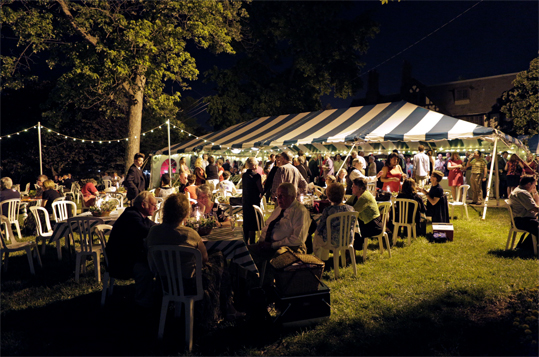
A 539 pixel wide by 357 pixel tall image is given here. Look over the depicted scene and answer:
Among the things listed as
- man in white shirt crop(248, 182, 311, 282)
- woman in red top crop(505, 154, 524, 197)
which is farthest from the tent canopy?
man in white shirt crop(248, 182, 311, 282)

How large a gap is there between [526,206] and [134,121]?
429 inches

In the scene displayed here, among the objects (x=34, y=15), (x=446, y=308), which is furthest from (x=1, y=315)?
(x=34, y=15)

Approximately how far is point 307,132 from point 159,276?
8.24m

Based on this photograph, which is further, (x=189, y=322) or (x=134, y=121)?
(x=134, y=121)

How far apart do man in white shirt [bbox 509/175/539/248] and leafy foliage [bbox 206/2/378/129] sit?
15012 mm

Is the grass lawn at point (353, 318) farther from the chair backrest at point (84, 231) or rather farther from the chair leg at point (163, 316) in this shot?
the chair backrest at point (84, 231)

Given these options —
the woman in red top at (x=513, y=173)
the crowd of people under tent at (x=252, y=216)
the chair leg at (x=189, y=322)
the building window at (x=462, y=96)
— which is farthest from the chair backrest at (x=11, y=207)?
the building window at (x=462, y=96)

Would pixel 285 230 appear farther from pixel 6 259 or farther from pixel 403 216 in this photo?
pixel 6 259

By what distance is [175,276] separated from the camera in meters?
2.55

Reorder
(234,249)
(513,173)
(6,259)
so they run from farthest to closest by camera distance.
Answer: (513,173) → (6,259) → (234,249)

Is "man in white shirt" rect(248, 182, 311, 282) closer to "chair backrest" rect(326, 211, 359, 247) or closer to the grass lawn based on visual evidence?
"chair backrest" rect(326, 211, 359, 247)

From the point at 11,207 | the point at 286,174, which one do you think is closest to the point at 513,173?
the point at 286,174

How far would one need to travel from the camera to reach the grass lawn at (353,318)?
2.53 meters

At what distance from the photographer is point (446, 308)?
3.14 meters
